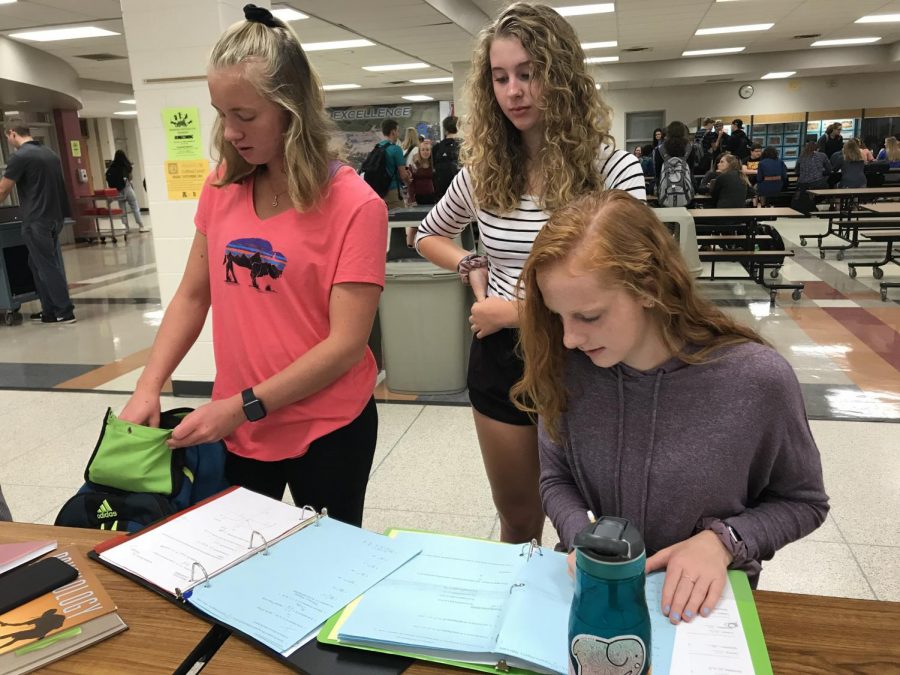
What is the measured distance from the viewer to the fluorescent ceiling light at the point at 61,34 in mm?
8208

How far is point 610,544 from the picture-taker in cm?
61

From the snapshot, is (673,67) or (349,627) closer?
(349,627)

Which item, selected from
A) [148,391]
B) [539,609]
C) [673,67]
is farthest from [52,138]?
[539,609]

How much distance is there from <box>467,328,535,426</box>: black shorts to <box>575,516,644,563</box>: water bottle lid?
2.82 feet

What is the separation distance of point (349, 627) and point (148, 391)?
709 mm

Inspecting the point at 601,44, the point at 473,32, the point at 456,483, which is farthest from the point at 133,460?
the point at 601,44

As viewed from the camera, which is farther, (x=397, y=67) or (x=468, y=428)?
(x=397, y=67)

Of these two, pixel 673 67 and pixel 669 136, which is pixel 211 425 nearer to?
pixel 669 136

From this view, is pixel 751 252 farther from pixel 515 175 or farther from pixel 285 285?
pixel 285 285

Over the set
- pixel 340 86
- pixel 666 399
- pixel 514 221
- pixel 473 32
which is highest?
pixel 340 86

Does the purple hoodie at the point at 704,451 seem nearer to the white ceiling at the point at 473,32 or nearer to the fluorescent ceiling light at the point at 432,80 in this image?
the white ceiling at the point at 473,32

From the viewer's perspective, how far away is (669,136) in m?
7.52

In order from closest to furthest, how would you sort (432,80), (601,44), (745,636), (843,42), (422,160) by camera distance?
(745,636)
(422,160)
(601,44)
(843,42)
(432,80)

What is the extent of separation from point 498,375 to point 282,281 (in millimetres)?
519
